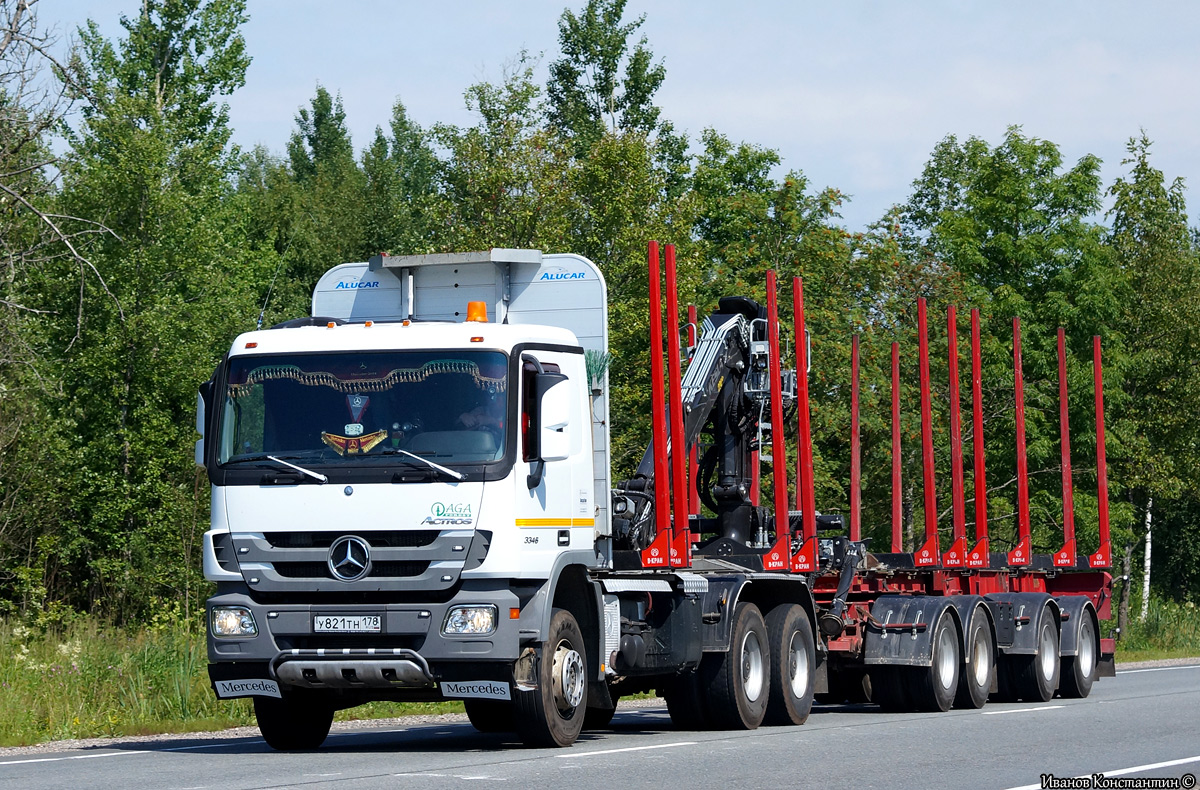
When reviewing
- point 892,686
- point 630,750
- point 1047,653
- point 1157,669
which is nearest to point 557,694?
point 630,750

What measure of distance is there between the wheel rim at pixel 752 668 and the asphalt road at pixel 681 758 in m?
0.41

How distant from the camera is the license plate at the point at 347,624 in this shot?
1095cm

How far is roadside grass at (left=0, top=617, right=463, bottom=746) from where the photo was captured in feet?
48.0

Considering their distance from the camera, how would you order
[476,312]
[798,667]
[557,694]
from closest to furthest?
[557,694], [476,312], [798,667]

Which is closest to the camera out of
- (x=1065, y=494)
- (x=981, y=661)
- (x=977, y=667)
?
(x=977, y=667)

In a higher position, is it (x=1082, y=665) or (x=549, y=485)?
(x=549, y=485)

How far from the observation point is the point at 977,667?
60.6ft

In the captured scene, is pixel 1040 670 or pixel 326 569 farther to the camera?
pixel 1040 670

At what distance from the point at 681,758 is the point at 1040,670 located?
9.90 metres

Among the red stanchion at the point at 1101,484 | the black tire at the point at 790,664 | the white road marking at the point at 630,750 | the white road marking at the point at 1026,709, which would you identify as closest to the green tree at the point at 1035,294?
the red stanchion at the point at 1101,484

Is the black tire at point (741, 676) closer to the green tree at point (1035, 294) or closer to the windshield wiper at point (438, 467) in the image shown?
the windshield wiper at point (438, 467)

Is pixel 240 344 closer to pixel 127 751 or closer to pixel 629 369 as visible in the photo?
pixel 127 751

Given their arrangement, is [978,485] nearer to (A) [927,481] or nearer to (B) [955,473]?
(B) [955,473]

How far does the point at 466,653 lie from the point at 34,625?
19.4m
